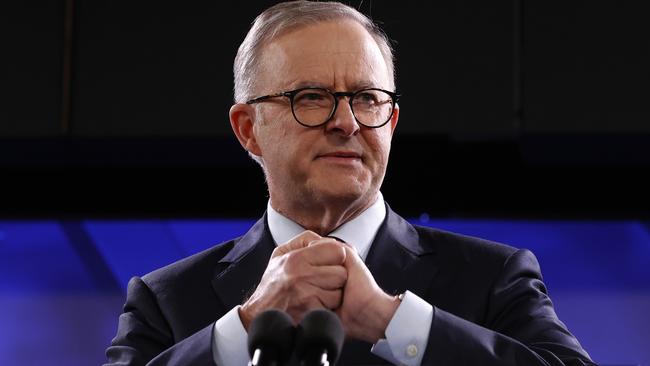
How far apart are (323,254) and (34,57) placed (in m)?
1.90

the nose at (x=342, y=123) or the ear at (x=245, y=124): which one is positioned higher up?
the nose at (x=342, y=123)

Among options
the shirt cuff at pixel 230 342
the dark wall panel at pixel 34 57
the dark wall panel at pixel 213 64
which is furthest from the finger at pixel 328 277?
the dark wall panel at pixel 34 57

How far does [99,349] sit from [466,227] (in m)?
1.13

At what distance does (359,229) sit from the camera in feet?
5.29

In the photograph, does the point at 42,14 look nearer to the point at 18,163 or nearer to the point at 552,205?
the point at 18,163

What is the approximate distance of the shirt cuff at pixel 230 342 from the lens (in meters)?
1.35

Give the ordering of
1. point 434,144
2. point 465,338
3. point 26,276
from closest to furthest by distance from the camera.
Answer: point 465,338
point 434,144
point 26,276

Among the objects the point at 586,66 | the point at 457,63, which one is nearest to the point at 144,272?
the point at 457,63

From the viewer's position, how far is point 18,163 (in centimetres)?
307

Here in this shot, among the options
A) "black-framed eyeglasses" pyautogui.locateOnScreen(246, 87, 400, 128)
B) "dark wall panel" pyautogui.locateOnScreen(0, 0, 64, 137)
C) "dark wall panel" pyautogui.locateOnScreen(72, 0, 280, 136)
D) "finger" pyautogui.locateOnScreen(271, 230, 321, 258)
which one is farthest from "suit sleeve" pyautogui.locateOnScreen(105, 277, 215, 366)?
"dark wall panel" pyautogui.locateOnScreen(0, 0, 64, 137)

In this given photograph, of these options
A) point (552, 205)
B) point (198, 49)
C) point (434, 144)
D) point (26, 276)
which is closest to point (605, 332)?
point (552, 205)

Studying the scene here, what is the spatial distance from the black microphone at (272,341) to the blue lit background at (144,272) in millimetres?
1938

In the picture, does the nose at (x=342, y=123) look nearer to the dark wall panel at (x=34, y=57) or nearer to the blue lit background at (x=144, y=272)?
the blue lit background at (x=144, y=272)

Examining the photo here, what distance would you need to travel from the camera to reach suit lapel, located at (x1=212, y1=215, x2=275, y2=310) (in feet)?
5.19
